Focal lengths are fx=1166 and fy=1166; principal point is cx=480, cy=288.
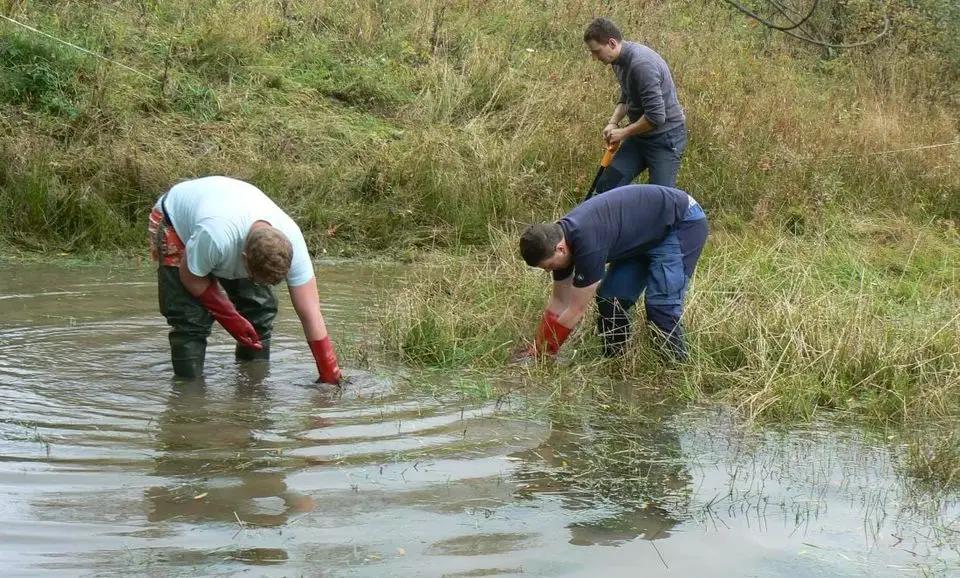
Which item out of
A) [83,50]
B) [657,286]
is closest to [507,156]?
[83,50]

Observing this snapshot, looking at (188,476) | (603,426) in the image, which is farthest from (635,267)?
(188,476)

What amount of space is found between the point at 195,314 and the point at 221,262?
1.73 feet

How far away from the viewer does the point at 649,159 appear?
845 cm

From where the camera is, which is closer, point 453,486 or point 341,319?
point 453,486

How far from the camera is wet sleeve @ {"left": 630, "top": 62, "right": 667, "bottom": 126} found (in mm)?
8125

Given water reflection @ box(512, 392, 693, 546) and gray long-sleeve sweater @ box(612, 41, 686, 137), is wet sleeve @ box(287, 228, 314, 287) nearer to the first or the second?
water reflection @ box(512, 392, 693, 546)

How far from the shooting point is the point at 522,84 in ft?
41.1

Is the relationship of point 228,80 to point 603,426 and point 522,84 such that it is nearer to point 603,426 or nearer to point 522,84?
point 522,84

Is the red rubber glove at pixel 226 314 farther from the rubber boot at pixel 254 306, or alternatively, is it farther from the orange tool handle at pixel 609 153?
the orange tool handle at pixel 609 153

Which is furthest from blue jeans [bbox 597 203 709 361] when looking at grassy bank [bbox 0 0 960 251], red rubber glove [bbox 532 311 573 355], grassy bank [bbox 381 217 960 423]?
grassy bank [bbox 0 0 960 251]

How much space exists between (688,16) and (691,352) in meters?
9.96

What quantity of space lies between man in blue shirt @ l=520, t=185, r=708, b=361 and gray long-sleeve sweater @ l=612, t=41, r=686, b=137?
187cm

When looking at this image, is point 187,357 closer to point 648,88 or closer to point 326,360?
point 326,360

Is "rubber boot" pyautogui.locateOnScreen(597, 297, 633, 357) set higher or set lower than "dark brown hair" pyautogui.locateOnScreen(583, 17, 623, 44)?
lower
